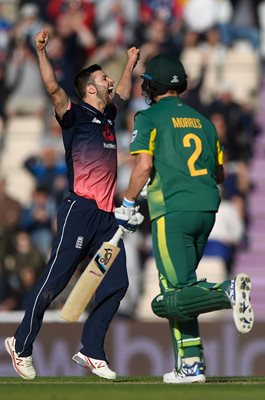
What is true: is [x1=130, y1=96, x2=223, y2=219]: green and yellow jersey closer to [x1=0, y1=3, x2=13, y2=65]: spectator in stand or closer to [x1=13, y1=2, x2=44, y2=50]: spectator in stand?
[x1=13, y1=2, x2=44, y2=50]: spectator in stand

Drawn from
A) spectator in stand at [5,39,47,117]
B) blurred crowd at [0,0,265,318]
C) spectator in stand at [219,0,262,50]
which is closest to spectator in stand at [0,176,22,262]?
blurred crowd at [0,0,265,318]

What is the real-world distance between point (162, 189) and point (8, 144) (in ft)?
24.9

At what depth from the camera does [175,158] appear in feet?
24.9

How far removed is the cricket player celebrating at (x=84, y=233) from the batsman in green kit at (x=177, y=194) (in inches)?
18.5

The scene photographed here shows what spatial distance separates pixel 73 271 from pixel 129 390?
1.31 meters

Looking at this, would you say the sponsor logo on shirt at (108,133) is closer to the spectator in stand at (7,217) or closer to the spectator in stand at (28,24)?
the spectator in stand at (7,217)

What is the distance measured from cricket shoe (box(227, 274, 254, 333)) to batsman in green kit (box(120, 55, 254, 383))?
0.94ft

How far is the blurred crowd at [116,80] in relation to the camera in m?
13.5

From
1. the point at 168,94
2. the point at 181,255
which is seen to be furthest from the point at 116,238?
the point at 168,94

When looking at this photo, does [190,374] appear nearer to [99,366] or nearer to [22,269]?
[99,366]

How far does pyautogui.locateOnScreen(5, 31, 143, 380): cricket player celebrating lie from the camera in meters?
7.96

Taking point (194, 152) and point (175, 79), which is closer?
point (194, 152)

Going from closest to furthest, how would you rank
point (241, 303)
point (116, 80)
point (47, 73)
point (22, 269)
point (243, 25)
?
point (241, 303), point (47, 73), point (22, 269), point (116, 80), point (243, 25)

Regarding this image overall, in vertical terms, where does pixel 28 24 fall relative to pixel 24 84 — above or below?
above
